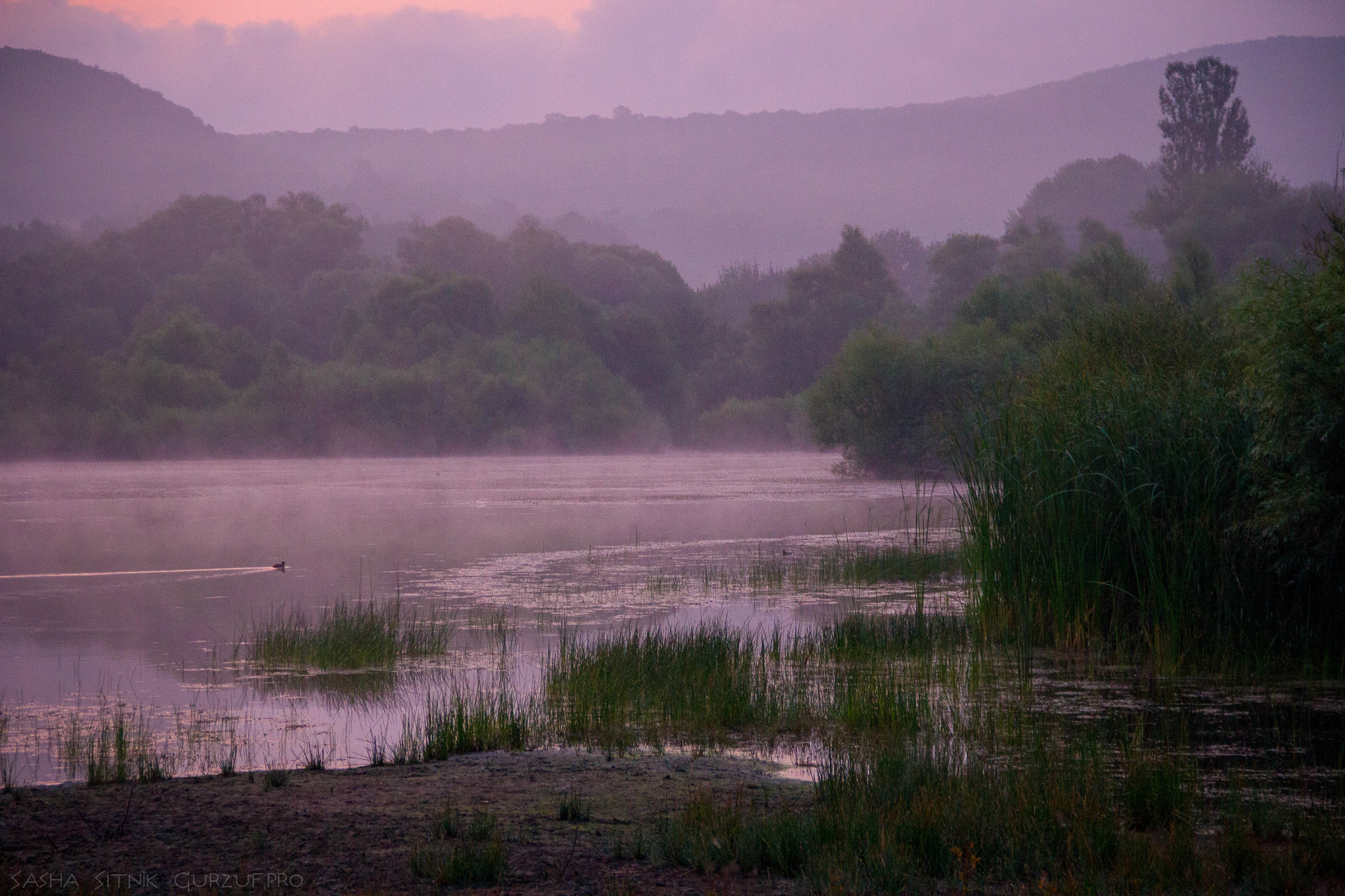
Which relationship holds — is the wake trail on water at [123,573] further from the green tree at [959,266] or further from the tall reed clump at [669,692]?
the green tree at [959,266]

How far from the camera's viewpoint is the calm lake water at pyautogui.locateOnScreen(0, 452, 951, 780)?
912 centimetres

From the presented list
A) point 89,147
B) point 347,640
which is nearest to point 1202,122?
point 347,640

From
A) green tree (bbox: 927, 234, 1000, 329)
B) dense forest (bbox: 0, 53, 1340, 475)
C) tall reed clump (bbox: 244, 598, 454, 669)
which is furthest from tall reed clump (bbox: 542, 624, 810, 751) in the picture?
green tree (bbox: 927, 234, 1000, 329)

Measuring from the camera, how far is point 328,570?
16.8 metres

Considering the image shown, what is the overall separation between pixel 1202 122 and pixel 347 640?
8461 centimetres

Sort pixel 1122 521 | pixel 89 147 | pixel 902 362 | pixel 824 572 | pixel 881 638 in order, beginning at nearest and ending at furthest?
pixel 1122 521
pixel 881 638
pixel 824 572
pixel 902 362
pixel 89 147

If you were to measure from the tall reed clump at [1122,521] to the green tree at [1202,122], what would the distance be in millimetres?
76120

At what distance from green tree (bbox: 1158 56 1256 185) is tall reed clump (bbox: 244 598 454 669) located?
7868 cm

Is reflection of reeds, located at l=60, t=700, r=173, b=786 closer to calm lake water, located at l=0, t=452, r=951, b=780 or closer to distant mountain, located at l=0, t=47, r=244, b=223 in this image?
calm lake water, located at l=0, t=452, r=951, b=780

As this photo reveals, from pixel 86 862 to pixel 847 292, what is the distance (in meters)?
73.7

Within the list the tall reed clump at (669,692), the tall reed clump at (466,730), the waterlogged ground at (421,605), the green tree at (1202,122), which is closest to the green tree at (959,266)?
the green tree at (1202,122)

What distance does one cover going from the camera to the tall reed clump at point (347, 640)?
10.3 meters

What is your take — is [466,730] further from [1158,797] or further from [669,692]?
[1158,797]

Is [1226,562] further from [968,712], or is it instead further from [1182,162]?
[1182,162]
